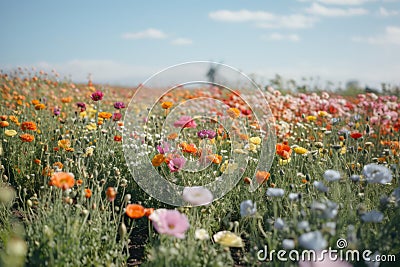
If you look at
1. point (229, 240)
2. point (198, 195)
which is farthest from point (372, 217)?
point (198, 195)

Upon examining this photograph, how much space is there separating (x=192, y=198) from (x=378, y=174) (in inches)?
43.3

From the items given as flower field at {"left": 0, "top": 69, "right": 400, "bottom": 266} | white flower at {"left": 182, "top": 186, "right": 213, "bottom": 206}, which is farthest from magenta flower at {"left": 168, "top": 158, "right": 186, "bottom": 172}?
white flower at {"left": 182, "top": 186, "right": 213, "bottom": 206}

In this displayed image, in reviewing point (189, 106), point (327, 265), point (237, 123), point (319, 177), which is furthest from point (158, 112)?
point (327, 265)

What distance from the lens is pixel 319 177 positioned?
3672 millimetres

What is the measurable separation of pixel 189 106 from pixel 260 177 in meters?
2.92

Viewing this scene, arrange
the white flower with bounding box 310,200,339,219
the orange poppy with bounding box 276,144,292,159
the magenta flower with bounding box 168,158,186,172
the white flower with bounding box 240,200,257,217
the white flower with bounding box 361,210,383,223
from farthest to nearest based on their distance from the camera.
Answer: the orange poppy with bounding box 276,144,292,159 < the magenta flower with bounding box 168,158,186,172 < the white flower with bounding box 240,200,257,217 < the white flower with bounding box 361,210,383,223 < the white flower with bounding box 310,200,339,219

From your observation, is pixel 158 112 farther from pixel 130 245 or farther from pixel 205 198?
pixel 205 198

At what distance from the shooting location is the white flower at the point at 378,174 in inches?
102

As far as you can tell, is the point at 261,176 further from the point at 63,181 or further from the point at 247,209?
the point at 63,181

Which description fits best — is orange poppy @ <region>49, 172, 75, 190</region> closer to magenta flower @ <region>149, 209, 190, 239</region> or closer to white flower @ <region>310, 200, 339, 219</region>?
magenta flower @ <region>149, 209, 190, 239</region>

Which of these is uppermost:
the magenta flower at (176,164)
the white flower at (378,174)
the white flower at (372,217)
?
the white flower at (378,174)

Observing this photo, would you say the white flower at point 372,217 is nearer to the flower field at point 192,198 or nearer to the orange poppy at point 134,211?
the flower field at point 192,198

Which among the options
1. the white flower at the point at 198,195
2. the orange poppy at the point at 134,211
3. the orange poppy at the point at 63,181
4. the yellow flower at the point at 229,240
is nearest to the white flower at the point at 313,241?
the yellow flower at the point at 229,240

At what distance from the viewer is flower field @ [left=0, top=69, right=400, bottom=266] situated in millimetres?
2398
